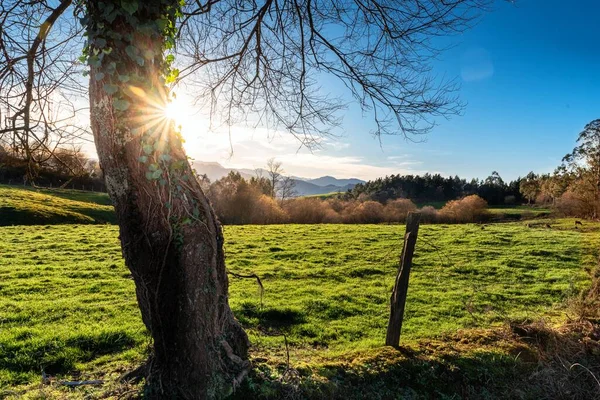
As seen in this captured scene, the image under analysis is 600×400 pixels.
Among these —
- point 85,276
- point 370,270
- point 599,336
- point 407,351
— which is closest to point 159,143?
point 407,351

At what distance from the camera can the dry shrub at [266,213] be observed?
128 ft

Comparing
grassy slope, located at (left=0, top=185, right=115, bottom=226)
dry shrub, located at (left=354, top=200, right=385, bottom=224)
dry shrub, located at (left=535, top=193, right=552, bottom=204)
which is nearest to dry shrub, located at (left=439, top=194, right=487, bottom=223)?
dry shrub, located at (left=354, top=200, right=385, bottom=224)

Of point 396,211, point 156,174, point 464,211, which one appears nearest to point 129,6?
point 156,174

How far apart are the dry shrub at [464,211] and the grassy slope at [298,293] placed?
25018mm

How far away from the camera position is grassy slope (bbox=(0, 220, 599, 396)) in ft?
18.0

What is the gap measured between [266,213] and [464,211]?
87.6ft

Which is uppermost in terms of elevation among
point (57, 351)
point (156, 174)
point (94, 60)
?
point (94, 60)

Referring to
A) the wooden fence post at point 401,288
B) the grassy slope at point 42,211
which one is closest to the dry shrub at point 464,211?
the grassy slope at point 42,211

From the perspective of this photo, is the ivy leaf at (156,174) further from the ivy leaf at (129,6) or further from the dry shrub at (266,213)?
the dry shrub at (266,213)

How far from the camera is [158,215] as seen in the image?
9.52ft

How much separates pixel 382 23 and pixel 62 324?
7.60 m

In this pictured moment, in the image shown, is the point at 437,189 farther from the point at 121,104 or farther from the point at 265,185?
the point at 121,104

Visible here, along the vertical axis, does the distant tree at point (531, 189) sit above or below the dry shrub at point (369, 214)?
above

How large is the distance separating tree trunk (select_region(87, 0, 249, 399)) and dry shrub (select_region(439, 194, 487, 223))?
4343cm
